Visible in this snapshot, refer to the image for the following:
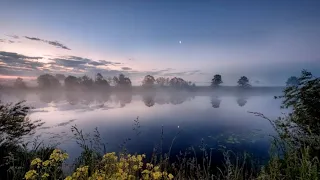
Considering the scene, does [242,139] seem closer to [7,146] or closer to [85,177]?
[7,146]

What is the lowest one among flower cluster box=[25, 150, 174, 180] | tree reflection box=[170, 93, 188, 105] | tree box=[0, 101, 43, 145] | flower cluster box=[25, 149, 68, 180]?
tree reflection box=[170, 93, 188, 105]

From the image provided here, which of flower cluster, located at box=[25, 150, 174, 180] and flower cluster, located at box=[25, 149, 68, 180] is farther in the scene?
flower cluster, located at box=[25, 150, 174, 180]

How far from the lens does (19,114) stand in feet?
50.1

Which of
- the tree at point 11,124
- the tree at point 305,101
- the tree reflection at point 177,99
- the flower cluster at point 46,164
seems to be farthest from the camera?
the tree reflection at point 177,99

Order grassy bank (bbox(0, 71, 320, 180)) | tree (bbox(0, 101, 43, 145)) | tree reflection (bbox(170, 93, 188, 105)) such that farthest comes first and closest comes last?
1. tree reflection (bbox(170, 93, 188, 105))
2. tree (bbox(0, 101, 43, 145))
3. grassy bank (bbox(0, 71, 320, 180))

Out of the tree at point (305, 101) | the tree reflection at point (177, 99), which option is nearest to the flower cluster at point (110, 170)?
the tree at point (305, 101)

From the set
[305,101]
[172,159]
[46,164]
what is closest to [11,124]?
[172,159]

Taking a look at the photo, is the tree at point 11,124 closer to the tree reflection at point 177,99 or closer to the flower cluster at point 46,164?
the flower cluster at point 46,164

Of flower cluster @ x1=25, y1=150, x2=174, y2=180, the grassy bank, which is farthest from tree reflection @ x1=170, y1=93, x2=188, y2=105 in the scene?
flower cluster @ x1=25, y1=150, x2=174, y2=180

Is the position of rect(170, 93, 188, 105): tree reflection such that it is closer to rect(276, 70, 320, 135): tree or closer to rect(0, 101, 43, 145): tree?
rect(0, 101, 43, 145): tree

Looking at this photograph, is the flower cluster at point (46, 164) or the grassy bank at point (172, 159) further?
the grassy bank at point (172, 159)

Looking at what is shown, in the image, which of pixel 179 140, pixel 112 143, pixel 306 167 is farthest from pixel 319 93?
pixel 112 143

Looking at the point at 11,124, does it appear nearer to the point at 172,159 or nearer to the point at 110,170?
the point at 172,159

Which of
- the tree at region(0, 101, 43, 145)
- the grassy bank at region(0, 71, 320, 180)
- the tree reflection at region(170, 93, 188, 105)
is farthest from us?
the tree reflection at region(170, 93, 188, 105)
